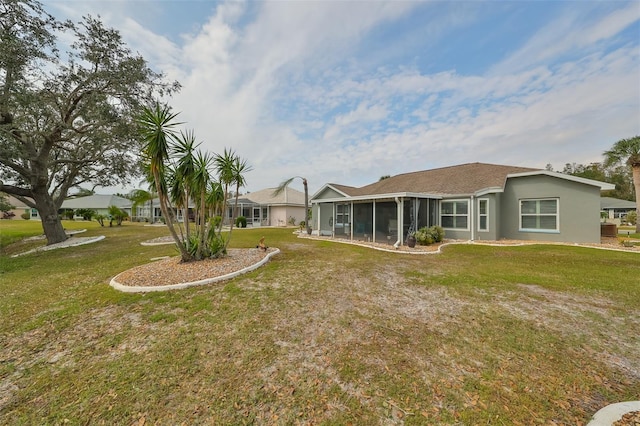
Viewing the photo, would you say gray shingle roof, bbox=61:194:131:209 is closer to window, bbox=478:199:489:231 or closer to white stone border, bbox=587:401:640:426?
window, bbox=478:199:489:231

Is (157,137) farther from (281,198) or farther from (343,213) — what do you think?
(281,198)

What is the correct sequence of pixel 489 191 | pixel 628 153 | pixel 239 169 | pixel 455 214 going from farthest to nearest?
pixel 628 153
pixel 455 214
pixel 489 191
pixel 239 169

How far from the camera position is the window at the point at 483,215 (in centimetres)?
1392

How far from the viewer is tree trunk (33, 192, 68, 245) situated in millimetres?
14422

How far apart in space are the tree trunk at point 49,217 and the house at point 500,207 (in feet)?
56.7

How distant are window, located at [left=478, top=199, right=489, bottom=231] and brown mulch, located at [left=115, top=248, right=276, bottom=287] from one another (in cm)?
1225

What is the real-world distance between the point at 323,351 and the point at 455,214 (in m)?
13.8

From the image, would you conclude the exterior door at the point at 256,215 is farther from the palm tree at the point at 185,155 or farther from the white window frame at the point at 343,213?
the palm tree at the point at 185,155

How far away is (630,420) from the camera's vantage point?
2377mm

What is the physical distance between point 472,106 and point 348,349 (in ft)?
58.4

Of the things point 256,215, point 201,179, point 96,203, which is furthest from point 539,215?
point 96,203

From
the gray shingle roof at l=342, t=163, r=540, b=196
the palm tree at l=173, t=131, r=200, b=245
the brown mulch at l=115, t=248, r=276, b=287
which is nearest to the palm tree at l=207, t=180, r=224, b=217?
the palm tree at l=173, t=131, r=200, b=245

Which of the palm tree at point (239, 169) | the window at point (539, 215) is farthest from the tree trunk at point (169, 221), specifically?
the window at point (539, 215)

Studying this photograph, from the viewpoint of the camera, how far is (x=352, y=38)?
41.0ft
